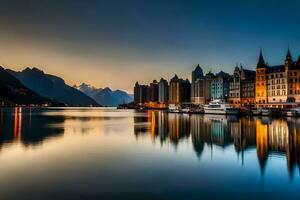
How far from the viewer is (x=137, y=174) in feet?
75.2

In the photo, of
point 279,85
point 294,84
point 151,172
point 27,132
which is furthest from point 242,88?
point 151,172

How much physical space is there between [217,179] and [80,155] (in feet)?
53.1

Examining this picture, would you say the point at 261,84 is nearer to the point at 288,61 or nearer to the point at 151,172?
the point at 288,61

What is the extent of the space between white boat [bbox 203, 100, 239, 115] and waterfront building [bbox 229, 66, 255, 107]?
29.7 meters

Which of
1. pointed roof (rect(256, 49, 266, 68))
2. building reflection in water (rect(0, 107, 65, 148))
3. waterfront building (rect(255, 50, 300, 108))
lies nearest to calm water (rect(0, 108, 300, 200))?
building reflection in water (rect(0, 107, 65, 148))

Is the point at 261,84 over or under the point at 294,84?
over

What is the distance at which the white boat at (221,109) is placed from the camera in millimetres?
128875

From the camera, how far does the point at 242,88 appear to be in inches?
6816

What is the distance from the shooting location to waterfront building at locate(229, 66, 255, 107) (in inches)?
6560

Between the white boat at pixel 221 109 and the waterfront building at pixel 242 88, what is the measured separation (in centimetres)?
2973

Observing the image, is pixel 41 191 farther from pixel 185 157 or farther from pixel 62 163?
pixel 185 157

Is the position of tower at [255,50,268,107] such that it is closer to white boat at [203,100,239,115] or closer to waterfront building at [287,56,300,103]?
waterfront building at [287,56,300,103]

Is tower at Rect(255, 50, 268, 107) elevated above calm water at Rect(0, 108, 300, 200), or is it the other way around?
tower at Rect(255, 50, 268, 107)

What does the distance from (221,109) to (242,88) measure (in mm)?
46855
